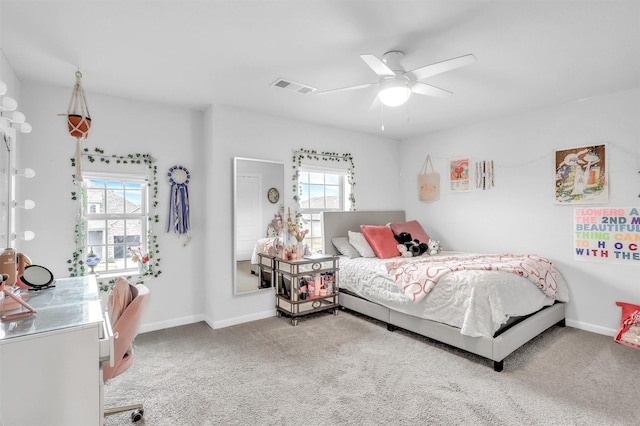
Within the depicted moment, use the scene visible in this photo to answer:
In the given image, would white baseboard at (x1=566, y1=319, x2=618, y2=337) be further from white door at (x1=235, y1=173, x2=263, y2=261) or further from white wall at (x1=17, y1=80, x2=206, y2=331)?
white wall at (x1=17, y1=80, x2=206, y2=331)

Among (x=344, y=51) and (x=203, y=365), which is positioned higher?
(x=344, y=51)

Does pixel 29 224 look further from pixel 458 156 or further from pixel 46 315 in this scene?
pixel 458 156

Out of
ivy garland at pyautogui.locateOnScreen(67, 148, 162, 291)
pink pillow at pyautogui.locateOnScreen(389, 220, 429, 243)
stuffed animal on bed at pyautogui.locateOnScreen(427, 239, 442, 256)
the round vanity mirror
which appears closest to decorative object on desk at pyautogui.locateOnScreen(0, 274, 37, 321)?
the round vanity mirror

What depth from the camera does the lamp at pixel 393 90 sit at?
7.88 feet

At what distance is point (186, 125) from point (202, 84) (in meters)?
0.84

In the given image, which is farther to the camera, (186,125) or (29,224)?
(186,125)

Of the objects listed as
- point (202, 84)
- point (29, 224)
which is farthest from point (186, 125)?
point (29, 224)

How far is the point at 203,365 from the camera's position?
272 cm

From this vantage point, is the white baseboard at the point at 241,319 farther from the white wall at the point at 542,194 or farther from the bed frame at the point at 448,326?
the white wall at the point at 542,194

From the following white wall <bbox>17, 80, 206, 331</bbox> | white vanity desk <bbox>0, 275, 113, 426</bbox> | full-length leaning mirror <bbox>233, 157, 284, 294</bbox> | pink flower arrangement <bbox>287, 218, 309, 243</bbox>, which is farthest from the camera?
pink flower arrangement <bbox>287, 218, 309, 243</bbox>

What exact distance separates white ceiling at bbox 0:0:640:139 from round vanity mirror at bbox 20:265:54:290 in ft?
5.06

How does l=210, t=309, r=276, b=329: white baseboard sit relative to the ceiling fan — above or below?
below

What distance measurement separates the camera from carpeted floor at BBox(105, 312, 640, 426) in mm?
2057

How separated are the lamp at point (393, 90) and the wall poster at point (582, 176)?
240 cm
